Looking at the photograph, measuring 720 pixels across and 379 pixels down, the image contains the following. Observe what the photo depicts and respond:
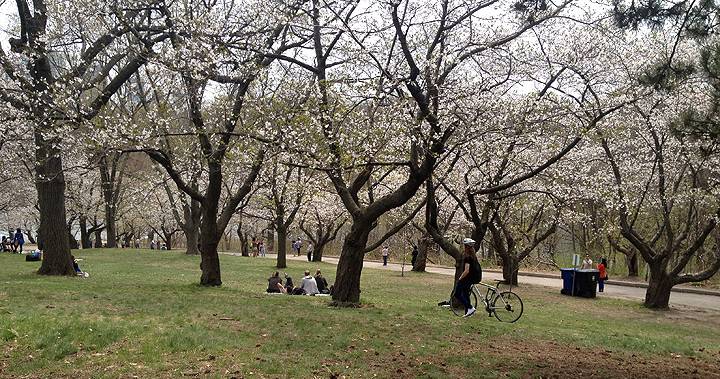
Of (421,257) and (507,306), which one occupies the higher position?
(421,257)

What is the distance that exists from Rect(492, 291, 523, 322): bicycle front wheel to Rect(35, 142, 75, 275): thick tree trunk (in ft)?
34.4

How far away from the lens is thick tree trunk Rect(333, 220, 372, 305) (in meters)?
10.8

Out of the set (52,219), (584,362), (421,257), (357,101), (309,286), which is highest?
(357,101)

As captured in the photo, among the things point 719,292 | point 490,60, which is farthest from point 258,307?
point 719,292

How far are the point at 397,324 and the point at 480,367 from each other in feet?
8.70

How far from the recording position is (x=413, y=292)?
56.0ft

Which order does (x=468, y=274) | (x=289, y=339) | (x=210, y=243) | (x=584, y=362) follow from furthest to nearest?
(x=210, y=243)
(x=468, y=274)
(x=289, y=339)
(x=584, y=362)

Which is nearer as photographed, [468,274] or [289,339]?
[289,339]

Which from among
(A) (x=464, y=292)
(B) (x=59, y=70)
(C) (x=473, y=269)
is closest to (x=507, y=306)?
(A) (x=464, y=292)

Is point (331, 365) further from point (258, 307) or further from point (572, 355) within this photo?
point (258, 307)

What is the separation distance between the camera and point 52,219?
561 inches

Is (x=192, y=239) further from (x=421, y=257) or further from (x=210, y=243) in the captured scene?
(x=210, y=243)

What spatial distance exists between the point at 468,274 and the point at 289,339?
385 centimetres

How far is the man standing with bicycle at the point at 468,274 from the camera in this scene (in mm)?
9875
